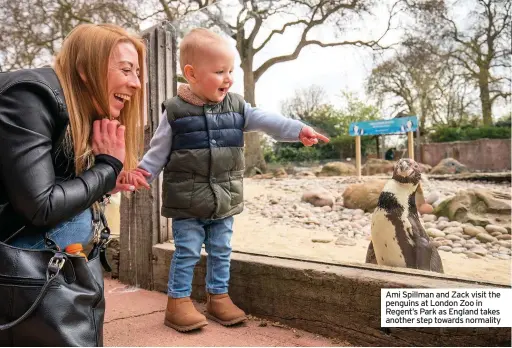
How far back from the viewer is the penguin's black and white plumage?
2.24 meters

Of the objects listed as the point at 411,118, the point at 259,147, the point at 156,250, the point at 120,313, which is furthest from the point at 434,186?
the point at 120,313

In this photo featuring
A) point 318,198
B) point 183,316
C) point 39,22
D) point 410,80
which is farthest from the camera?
point 39,22

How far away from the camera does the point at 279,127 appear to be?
2.06m

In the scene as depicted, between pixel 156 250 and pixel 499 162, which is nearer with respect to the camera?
pixel 156 250

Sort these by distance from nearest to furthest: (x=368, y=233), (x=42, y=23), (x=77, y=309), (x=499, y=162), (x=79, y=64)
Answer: (x=77, y=309) → (x=79, y=64) → (x=368, y=233) → (x=499, y=162) → (x=42, y=23)

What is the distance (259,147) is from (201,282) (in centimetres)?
108

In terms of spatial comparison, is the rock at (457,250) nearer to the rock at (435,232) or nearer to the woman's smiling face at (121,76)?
the rock at (435,232)

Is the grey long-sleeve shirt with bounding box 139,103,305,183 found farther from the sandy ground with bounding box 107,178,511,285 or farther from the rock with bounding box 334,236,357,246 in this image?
the rock with bounding box 334,236,357,246

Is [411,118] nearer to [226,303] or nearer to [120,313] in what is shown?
[226,303]

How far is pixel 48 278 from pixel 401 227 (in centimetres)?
188


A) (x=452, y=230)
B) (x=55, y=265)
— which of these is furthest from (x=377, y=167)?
(x=55, y=265)

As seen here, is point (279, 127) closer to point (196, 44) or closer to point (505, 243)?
point (196, 44)

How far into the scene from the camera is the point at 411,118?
252cm

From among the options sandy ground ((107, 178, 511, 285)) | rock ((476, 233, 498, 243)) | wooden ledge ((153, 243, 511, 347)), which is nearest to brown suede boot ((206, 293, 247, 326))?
wooden ledge ((153, 243, 511, 347))
